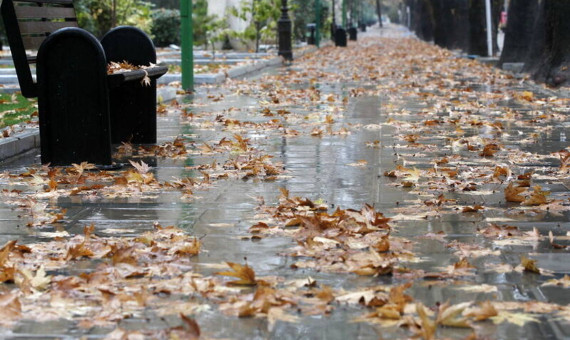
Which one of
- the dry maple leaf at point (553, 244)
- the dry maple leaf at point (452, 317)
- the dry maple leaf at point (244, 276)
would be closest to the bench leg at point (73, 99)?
the dry maple leaf at point (244, 276)

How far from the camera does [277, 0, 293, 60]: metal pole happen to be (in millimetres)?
28797

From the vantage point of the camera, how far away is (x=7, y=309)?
3.96 metres

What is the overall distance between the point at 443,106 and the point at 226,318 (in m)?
9.93

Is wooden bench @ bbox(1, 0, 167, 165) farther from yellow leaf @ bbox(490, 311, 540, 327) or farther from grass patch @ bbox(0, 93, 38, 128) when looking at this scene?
yellow leaf @ bbox(490, 311, 540, 327)

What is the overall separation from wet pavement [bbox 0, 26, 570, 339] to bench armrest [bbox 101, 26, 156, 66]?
35.8 inches

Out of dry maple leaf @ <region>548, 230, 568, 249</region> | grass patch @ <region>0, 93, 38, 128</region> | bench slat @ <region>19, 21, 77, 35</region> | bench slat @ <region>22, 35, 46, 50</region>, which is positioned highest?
bench slat @ <region>19, 21, 77, 35</region>

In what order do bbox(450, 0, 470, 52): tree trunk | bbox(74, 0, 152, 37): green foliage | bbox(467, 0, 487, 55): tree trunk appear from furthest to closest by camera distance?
bbox(450, 0, 470, 52): tree trunk < bbox(74, 0, 152, 37): green foliage < bbox(467, 0, 487, 55): tree trunk

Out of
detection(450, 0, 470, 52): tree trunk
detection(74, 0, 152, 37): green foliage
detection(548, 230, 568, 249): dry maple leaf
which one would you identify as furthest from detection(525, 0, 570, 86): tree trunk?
detection(450, 0, 470, 52): tree trunk

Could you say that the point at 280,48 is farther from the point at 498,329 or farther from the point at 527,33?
the point at 498,329

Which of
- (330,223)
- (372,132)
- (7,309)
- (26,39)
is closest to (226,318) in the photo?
(7,309)

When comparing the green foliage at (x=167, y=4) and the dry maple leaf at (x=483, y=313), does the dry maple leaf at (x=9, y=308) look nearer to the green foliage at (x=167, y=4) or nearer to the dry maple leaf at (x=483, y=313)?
the dry maple leaf at (x=483, y=313)

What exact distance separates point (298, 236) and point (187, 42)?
1093cm

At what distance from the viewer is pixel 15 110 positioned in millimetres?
12102

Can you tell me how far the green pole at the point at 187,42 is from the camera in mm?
15492
